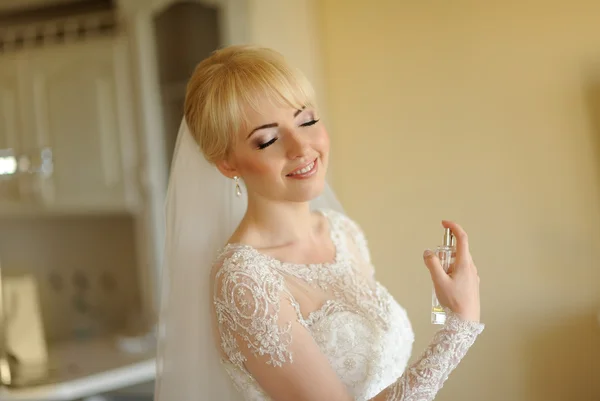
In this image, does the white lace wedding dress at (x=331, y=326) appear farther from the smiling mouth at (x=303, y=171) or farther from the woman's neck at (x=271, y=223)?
the smiling mouth at (x=303, y=171)

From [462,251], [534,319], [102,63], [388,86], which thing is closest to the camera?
[462,251]

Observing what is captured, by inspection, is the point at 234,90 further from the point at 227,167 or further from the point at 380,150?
the point at 380,150

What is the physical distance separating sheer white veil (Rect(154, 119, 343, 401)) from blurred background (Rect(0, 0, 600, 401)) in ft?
2.80

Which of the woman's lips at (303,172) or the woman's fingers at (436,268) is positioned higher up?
the woman's lips at (303,172)

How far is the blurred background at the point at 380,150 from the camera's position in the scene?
6.63 feet

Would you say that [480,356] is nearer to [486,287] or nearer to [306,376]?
[486,287]

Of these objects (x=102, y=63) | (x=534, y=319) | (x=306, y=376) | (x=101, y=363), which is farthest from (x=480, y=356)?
(x=102, y=63)

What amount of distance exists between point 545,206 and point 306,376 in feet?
3.63

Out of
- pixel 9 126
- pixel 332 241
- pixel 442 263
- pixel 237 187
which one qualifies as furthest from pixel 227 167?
pixel 9 126

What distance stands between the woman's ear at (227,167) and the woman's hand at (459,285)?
0.42 metres

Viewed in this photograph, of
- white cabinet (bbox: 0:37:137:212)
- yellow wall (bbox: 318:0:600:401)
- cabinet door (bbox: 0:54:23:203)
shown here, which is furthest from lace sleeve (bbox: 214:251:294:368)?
cabinet door (bbox: 0:54:23:203)

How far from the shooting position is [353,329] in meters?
1.37

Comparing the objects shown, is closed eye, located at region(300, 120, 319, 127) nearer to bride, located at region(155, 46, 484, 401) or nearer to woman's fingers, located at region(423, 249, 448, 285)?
bride, located at region(155, 46, 484, 401)

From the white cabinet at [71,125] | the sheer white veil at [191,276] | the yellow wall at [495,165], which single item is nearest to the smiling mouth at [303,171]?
the sheer white veil at [191,276]
